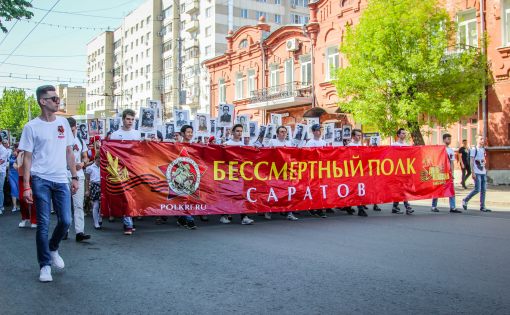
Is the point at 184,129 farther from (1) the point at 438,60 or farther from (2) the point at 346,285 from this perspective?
(1) the point at 438,60

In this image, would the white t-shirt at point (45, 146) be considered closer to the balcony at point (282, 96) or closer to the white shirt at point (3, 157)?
the white shirt at point (3, 157)

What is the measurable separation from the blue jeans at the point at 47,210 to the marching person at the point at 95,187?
3800 mm

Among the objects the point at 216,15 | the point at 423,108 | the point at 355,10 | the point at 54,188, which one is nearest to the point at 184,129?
the point at 54,188

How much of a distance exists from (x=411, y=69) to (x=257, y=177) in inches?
451

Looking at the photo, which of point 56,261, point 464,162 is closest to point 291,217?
point 56,261

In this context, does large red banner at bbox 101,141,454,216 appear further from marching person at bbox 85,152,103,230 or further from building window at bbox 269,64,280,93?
building window at bbox 269,64,280,93

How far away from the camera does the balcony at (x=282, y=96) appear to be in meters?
32.4

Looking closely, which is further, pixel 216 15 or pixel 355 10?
pixel 216 15

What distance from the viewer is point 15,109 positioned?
87.9m

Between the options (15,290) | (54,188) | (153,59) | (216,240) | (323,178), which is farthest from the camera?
(153,59)

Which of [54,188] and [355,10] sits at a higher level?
[355,10]

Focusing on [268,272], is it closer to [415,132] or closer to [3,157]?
[3,157]

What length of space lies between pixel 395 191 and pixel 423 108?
8.19 m

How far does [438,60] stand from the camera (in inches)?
773
